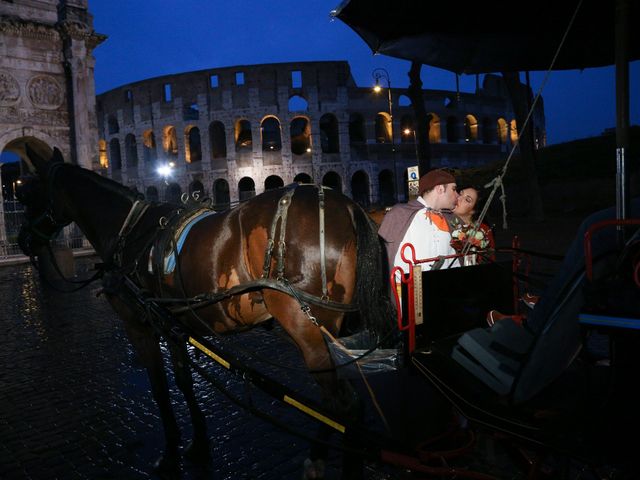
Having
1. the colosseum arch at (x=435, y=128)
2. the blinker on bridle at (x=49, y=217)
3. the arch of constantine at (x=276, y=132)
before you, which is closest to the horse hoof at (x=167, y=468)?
the blinker on bridle at (x=49, y=217)

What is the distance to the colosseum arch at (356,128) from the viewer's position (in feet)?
130

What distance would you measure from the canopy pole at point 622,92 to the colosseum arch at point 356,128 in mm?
38018

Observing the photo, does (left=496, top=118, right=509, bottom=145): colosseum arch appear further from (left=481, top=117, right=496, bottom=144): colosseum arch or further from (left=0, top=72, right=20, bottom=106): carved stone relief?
(left=0, top=72, right=20, bottom=106): carved stone relief

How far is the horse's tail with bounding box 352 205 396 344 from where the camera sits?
2.69 metres

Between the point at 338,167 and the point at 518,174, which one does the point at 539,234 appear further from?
the point at 338,167

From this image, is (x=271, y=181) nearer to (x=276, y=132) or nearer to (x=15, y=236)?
(x=276, y=132)

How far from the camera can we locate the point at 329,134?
1639 inches

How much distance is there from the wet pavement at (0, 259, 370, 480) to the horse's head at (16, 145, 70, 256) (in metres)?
1.56

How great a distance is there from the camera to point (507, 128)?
44438 mm

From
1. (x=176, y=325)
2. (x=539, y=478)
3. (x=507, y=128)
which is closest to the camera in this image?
(x=539, y=478)

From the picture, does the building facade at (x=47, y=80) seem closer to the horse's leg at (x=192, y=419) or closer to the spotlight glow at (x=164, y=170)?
the horse's leg at (x=192, y=419)

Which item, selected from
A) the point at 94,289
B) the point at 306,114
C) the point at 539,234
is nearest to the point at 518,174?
the point at 539,234

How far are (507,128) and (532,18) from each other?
45.8 meters

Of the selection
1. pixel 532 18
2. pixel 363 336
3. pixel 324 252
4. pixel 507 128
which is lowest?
pixel 363 336
